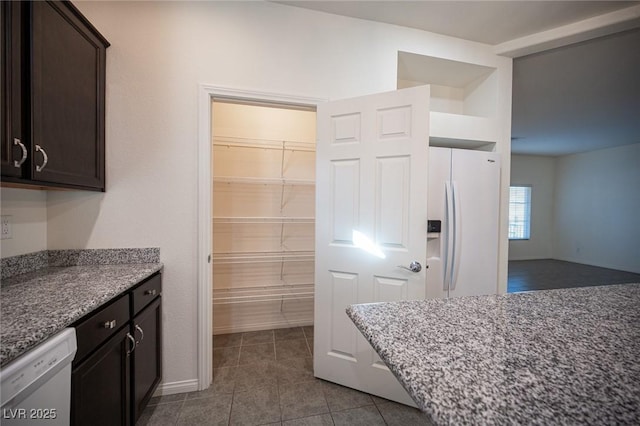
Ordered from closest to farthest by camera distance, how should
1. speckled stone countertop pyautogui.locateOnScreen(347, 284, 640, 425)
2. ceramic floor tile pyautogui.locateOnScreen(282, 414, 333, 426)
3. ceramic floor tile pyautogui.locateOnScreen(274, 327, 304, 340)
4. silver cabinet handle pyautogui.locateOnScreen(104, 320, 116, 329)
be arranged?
speckled stone countertop pyautogui.locateOnScreen(347, 284, 640, 425) < silver cabinet handle pyautogui.locateOnScreen(104, 320, 116, 329) < ceramic floor tile pyautogui.locateOnScreen(282, 414, 333, 426) < ceramic floor tile pyautogui.locateOnScreen(274, 327, 304, 340)

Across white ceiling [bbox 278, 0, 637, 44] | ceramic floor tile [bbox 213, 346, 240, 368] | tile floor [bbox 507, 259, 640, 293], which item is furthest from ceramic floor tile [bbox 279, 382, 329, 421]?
tile floor [bbox 507, 259, 640, 293]

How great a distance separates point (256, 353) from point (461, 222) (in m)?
2.13

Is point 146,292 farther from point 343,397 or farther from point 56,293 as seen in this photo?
point 343,397

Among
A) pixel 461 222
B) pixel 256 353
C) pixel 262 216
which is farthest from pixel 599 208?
pixel 256 353

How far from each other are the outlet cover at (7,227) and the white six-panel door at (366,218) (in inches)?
68.7

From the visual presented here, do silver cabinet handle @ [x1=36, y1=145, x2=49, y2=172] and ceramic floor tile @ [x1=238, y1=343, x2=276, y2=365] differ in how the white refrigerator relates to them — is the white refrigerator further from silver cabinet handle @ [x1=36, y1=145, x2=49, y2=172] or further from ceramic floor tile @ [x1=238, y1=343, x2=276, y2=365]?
silver cabinet handle @ [x1=36, y1=145, x2=49, y2=172]

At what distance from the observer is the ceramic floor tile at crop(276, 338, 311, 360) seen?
2.19 meters

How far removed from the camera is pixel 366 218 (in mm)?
1725

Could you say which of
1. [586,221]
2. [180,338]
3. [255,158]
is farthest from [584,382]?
[586,221]

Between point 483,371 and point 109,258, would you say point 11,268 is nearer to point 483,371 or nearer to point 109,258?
point 109,258

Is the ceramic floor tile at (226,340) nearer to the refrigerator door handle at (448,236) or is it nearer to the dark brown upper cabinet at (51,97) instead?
the dark brown upper cabinet at (51,97)

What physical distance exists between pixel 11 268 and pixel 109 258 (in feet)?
1.30

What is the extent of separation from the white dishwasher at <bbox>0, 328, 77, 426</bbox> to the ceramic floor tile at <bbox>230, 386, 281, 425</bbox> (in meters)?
0.96

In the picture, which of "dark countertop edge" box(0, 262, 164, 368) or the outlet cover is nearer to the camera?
"dark countertop edge" box(0, 262, 164, 368)
